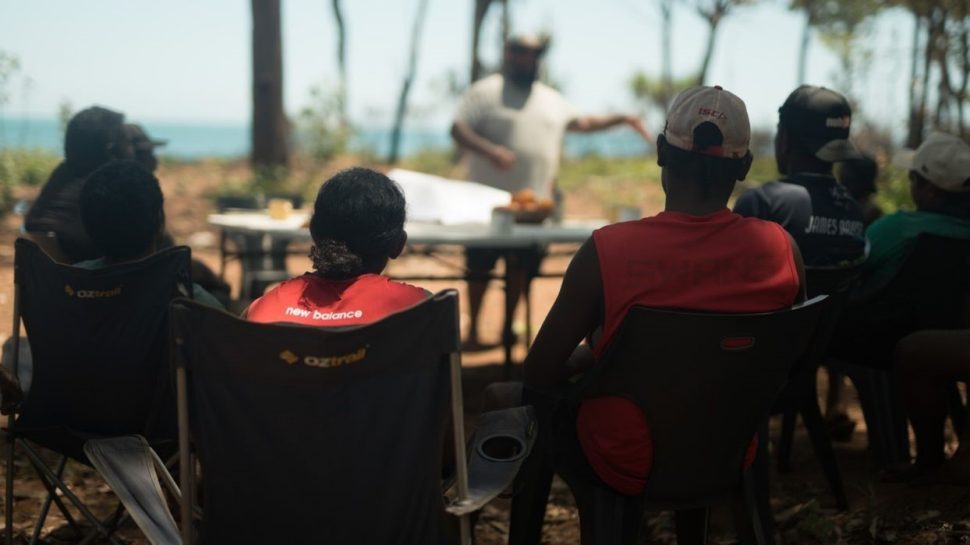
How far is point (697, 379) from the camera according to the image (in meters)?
2.47

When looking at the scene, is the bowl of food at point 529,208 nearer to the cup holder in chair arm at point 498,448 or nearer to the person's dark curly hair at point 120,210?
the person's dark curly hair at point 120,210

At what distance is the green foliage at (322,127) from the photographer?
15.1m

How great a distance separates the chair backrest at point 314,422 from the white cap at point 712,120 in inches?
32.2

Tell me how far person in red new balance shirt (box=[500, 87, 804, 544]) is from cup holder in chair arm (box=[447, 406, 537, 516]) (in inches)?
3.6

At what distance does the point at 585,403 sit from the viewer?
2607 millimetres

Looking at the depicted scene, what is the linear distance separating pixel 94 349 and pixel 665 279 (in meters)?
1.53

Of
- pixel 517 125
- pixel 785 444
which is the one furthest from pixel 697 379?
pixel 517 125

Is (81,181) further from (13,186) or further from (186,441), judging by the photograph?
(13,186)

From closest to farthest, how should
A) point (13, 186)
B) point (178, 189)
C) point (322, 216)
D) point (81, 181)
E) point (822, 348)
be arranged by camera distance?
1. point (322, 216)
2. point (822, 348)
3. point (81, 181)
4. point (13, 186)
5. point (178, 189)

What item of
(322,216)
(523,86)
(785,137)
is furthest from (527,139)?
(322,216)

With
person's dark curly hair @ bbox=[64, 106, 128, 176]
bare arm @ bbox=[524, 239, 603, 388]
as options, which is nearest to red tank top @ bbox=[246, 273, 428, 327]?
bare arm @ bbox=[524, 239, 603, 388]

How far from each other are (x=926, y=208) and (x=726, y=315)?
1920 mm

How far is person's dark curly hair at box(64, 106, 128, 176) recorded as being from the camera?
4.32m

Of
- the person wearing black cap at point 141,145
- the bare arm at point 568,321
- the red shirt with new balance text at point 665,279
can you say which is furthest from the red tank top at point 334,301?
the person wearing black cap at point 141,145
